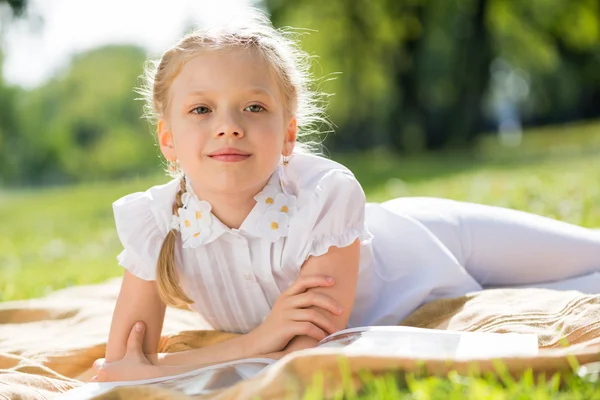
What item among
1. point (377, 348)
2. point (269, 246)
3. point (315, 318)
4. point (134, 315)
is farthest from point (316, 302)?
point (134, 315)

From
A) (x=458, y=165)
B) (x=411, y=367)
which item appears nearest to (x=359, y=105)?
(x=458, y=165)

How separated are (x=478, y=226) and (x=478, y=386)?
1875 mm

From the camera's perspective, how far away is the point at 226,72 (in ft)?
8.08

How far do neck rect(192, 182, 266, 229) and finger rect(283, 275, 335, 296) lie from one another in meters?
0.37

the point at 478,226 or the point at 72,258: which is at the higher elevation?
the point at 478,226

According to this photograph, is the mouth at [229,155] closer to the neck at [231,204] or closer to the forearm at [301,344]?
the neck at [231,204]

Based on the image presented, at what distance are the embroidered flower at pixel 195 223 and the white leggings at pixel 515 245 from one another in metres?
1.09

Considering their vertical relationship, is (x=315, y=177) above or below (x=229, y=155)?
below

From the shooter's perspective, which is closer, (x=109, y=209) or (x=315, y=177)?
(x=315, y=177)

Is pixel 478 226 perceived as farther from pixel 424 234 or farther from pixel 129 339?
pixel 129 339

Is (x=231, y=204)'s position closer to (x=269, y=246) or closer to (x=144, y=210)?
(x=269, y=246)

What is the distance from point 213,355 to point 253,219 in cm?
51

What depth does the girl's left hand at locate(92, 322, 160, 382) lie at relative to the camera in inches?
94.4

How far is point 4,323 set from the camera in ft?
11.9
